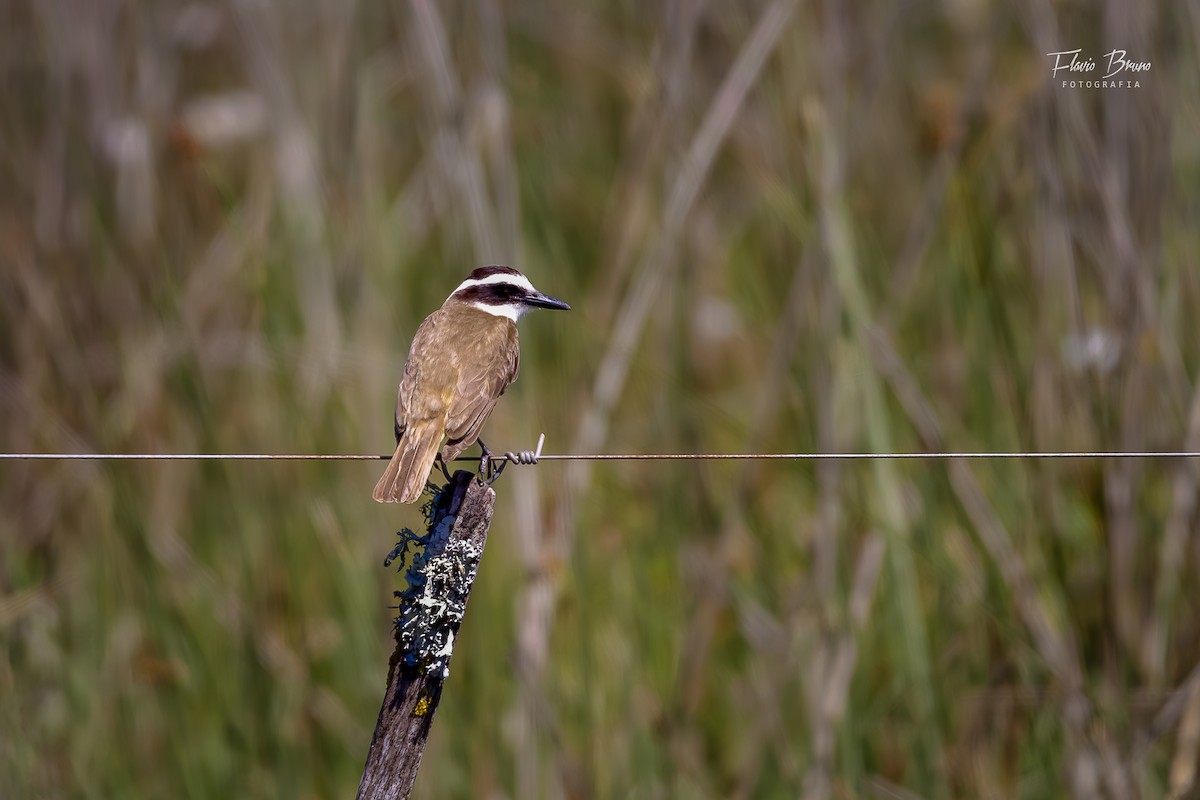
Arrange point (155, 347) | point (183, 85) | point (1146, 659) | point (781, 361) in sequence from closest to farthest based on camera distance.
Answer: point (1146, 659)
point (781, 361)
point (155, 347)
point (183, 85)

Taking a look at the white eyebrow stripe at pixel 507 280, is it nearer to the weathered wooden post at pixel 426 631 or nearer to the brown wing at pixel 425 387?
the brown wing at pixel 425 387

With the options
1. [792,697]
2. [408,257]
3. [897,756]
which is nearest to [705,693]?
[792,697]

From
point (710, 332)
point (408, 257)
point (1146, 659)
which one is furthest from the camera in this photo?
point (710, 332)

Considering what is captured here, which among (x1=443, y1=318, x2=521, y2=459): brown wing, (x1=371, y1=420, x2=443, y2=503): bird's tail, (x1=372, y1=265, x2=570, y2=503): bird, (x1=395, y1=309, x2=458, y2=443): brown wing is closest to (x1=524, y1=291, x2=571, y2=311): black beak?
(x1=372, y1=265, x2=570, y2=503): bird

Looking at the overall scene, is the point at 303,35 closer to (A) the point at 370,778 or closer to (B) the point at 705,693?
(B) the point at 705,693

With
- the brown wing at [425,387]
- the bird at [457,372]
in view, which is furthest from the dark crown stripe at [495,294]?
the brown wing at [425,387]

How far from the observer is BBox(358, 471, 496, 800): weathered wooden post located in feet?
6.75

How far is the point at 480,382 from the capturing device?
10.6ft

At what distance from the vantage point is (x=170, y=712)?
3623mm

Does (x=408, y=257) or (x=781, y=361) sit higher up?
(x=408, y=257)

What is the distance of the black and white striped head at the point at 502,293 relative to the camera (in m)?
3.62

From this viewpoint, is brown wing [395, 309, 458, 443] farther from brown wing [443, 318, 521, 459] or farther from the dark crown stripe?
the dark crown stripe

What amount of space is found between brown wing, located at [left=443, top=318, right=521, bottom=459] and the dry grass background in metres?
0.21

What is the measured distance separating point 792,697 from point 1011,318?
112 centimetres
